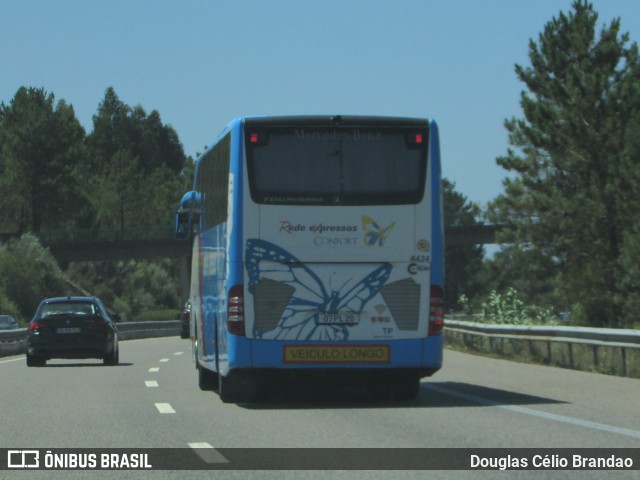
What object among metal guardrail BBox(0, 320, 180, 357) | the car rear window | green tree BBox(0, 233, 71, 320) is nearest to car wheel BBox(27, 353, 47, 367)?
the car rear window

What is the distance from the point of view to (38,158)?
105000 millimetres

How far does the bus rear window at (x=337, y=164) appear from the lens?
14.7 metres

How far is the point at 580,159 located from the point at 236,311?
42.4 m

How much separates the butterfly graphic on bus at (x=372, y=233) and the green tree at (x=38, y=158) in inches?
3602

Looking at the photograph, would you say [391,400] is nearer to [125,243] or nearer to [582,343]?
[582,343]

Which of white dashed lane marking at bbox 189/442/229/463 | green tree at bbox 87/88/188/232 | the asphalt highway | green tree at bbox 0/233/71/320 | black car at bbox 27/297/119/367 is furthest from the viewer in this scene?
green tree at bbox 87/88/188/232

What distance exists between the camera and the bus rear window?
48.4 ft

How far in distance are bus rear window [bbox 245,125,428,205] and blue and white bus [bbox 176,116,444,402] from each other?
11 millimetres

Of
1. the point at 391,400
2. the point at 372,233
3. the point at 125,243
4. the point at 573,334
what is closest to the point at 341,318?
the point at 372,233

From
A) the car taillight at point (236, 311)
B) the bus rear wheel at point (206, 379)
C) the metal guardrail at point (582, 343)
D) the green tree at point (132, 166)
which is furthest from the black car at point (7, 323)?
the green tree at point (132, 166)

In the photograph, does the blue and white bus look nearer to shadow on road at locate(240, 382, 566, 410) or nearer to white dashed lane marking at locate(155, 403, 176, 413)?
shadow on road at locate(240, 382, 566, 410)

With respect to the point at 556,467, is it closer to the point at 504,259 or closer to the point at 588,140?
the point at 588,140

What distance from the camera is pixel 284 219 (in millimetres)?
14750

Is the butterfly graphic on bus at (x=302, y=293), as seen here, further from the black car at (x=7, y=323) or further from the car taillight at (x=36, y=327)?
the black car at (x=7, y=323)
